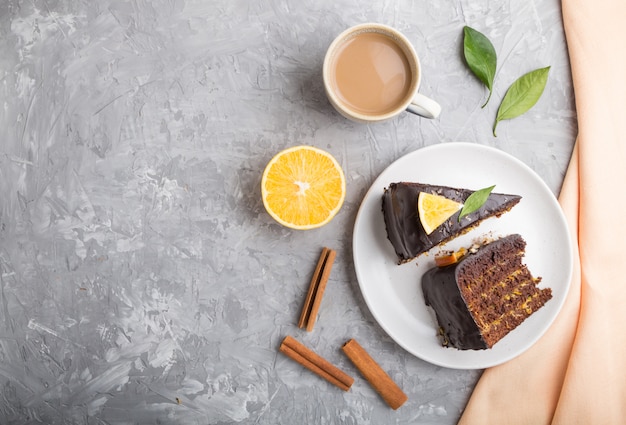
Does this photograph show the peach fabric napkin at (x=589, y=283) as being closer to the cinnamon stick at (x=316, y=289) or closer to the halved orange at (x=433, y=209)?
the halved orange at (x=433, y=209)

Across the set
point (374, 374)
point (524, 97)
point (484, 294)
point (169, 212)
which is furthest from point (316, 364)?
point (524, 97)

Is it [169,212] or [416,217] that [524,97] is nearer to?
[416,217]

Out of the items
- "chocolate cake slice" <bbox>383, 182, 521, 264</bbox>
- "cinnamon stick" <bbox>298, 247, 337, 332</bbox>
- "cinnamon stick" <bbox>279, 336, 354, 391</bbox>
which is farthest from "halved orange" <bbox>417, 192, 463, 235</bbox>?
"cinnamon stick" <bbox>279, 336, 354, 391</bbox>

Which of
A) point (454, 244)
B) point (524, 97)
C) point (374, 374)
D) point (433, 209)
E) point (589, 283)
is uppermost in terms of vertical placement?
point (524, 97)

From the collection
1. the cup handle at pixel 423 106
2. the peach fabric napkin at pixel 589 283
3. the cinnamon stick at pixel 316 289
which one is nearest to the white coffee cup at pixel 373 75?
the cup handle at pixel 423 106

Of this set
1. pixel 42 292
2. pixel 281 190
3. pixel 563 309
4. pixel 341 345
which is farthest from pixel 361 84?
pixel 42 292

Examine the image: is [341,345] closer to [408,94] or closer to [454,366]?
[454,366]

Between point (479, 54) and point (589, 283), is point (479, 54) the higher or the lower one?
the higher one
